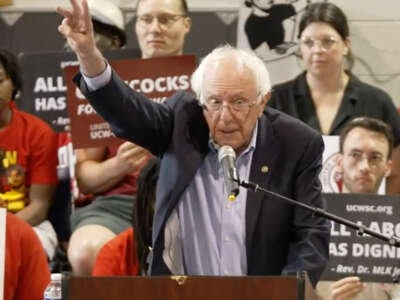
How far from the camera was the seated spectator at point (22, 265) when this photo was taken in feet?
11.4

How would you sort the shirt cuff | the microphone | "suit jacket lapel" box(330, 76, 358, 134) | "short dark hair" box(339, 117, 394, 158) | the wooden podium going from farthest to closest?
"suit jacket lapel" box(330, 76, 358, 134)
"short dark hair" box(339, 117, 394, 158)
the shirt cuff
the microphone
the wooden podium

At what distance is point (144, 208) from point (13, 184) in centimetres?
141

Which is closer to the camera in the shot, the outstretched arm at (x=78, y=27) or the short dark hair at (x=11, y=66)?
the outstretched arm at (x=78, y=27)

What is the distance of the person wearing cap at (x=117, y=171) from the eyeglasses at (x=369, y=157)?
989 millimetres

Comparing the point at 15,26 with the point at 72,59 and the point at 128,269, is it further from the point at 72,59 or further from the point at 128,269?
the point at 128,269

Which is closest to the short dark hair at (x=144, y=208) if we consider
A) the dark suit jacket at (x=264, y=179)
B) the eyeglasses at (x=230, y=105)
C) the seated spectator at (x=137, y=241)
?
the seated spectator at (x=137, y=241)

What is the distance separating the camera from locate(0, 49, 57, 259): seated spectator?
5.34m

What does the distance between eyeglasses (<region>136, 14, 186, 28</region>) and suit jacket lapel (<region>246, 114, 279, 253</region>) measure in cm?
189

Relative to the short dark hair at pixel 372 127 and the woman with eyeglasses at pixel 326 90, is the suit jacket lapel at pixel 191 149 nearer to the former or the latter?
Answer: the short dark hair at pixel 372 127

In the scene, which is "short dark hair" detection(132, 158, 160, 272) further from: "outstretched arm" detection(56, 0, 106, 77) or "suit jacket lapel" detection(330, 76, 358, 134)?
"suit jacket lapel" detection(330, 76, 358, 134)

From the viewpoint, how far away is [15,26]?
6.78 metres

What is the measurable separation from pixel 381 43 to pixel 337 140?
6.13 ft

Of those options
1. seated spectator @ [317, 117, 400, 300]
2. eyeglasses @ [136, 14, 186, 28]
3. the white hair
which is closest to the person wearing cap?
eyeglasses @ [136, 14, 186, 28]

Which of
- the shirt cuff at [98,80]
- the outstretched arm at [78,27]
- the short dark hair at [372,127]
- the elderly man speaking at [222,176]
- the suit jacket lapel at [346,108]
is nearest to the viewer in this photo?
the outstretched arm at [78,27]
